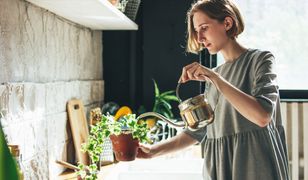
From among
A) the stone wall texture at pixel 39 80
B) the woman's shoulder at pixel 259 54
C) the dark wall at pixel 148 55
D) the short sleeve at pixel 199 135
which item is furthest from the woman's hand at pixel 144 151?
the dark wall at pixel 148 55

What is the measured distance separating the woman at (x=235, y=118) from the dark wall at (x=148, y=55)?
1.08 meters

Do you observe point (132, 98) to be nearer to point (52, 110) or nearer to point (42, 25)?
point (52, 110)

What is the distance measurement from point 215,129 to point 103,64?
1.35 metres

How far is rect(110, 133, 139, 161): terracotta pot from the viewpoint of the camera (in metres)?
1.39

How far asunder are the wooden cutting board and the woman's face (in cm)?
82

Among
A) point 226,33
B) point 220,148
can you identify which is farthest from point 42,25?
point 220,148

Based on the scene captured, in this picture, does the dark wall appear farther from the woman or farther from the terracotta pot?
the terracotta pot

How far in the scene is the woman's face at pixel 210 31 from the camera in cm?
138

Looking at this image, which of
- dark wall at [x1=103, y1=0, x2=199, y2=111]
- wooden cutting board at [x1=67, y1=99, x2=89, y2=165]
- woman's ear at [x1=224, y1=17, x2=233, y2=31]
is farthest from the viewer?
dark wall at [x1=103, y1=0, x2=199, y2=111]

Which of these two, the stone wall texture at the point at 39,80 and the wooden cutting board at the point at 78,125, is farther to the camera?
the wooden cutting board at the point at 78,125

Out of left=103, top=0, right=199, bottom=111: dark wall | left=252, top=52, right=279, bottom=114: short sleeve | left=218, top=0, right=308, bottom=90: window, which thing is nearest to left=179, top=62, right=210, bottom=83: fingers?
left=252, top=52, right=279, bottom=114: short sleeve

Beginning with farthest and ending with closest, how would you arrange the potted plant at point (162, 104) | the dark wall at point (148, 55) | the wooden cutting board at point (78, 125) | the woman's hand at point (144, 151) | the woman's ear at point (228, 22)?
the dark wall at point (148, 55) → the potted plant at point (162, 104) → the wooden cutting board at point (78, 125) → the woman's hand at point (144, 151) → the woman's ear at point (228, 22)

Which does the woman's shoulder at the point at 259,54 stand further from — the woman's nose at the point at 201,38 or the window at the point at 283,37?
the window at the point at 283,37

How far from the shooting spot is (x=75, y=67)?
213 centimetres
